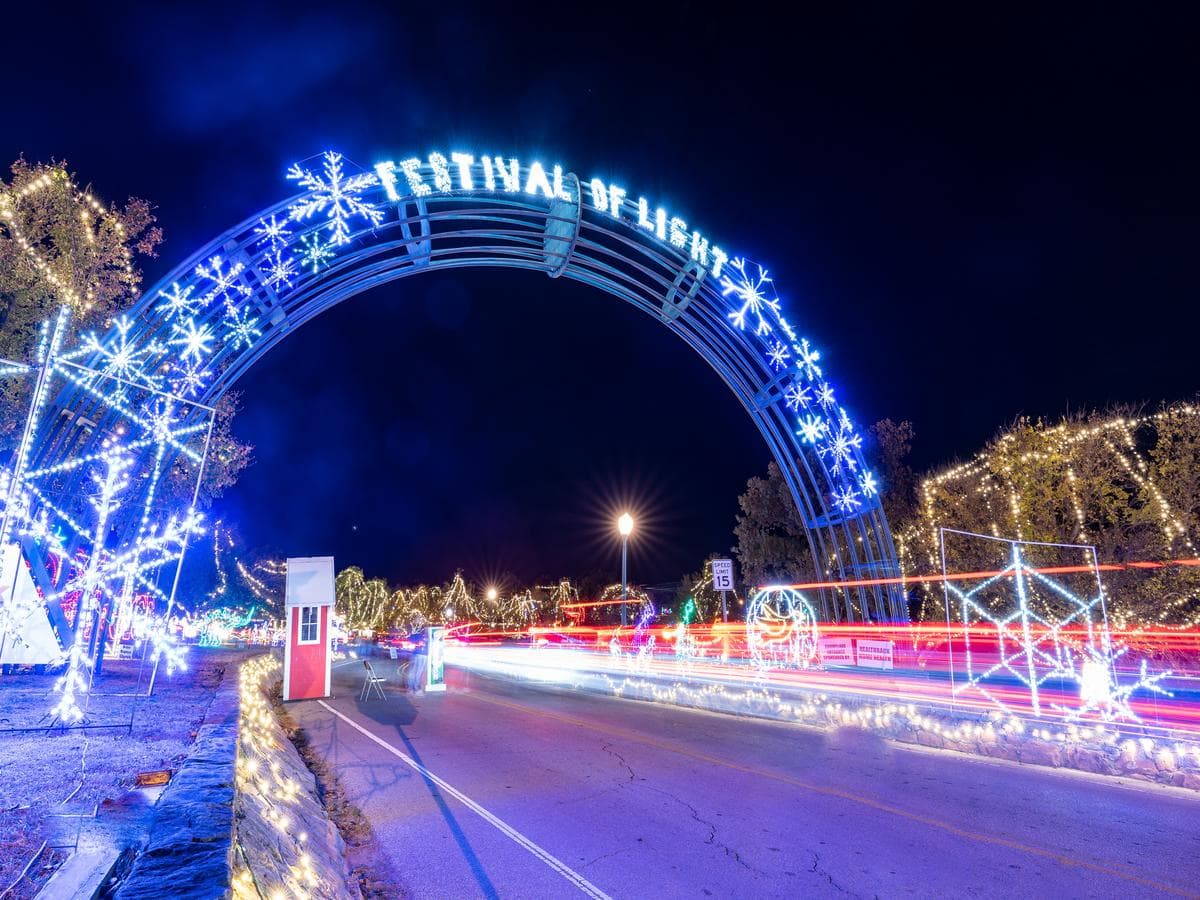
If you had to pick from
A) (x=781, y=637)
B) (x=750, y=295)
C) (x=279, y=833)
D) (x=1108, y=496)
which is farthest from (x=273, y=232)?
(x=1108, y=496)

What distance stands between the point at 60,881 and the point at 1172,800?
9.81 m

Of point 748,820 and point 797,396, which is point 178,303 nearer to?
point 748,820

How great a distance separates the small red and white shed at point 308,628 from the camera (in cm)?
1817

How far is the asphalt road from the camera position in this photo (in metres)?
5.33

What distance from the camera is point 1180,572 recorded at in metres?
19.7

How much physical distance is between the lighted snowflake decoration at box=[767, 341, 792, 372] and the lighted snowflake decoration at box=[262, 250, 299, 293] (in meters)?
13.8

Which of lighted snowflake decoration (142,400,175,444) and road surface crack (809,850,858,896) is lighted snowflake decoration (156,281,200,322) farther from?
road surface crack (809,850,858,896)

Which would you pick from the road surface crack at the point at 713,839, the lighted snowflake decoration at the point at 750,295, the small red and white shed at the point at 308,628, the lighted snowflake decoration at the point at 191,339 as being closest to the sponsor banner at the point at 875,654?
the lighted snowflake decoration at the point at 750,295

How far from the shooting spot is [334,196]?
52.7 ft

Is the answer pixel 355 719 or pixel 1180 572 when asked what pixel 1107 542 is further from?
pixel 355 719

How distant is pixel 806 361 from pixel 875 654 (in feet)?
28.9

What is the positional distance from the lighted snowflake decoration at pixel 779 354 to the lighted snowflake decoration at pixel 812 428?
1.88 metres

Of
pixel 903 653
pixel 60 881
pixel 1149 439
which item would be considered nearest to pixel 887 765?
pixel 60 881

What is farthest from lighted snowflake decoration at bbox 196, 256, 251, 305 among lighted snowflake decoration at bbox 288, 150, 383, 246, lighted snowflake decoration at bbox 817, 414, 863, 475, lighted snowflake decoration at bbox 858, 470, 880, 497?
lighted snowflake decoration at bbox 858, 470, 880, 497
